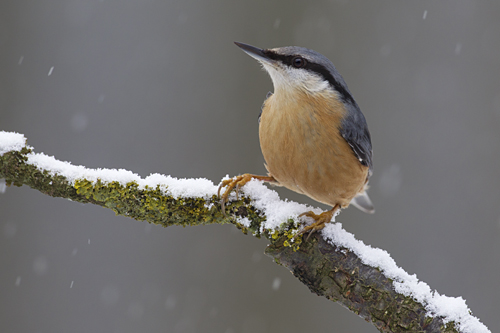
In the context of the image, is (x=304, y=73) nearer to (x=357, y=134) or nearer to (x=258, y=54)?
(x=258, y=54)

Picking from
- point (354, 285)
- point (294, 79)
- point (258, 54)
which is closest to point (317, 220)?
point (354, 285)

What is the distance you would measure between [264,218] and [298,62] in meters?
1.02

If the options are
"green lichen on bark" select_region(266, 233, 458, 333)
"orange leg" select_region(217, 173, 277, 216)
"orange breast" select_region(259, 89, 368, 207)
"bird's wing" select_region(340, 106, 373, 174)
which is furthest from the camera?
"bird's wing" select_region(340, 106, 373, 174)

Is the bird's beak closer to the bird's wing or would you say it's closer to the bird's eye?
the bird's eye

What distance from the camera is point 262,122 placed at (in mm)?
2775

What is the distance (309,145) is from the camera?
2.55 metres

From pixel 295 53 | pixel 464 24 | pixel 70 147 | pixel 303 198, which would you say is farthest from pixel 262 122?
pixel 464 24

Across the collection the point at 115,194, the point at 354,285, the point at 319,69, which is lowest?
the point at 354,285

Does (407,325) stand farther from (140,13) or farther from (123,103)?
(140,13)

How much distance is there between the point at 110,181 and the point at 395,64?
416 cm

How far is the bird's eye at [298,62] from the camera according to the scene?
2.62 m

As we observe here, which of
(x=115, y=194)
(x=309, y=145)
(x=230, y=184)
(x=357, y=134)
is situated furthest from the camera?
(x=357, y=134)

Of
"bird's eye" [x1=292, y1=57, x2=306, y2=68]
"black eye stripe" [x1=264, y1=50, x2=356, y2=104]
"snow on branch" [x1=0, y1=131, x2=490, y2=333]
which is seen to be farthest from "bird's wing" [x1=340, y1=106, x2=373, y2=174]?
"snow on branch" [x1=0, y1=131, x2=490, y2=333]

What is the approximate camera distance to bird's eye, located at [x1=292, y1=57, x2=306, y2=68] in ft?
8.60
